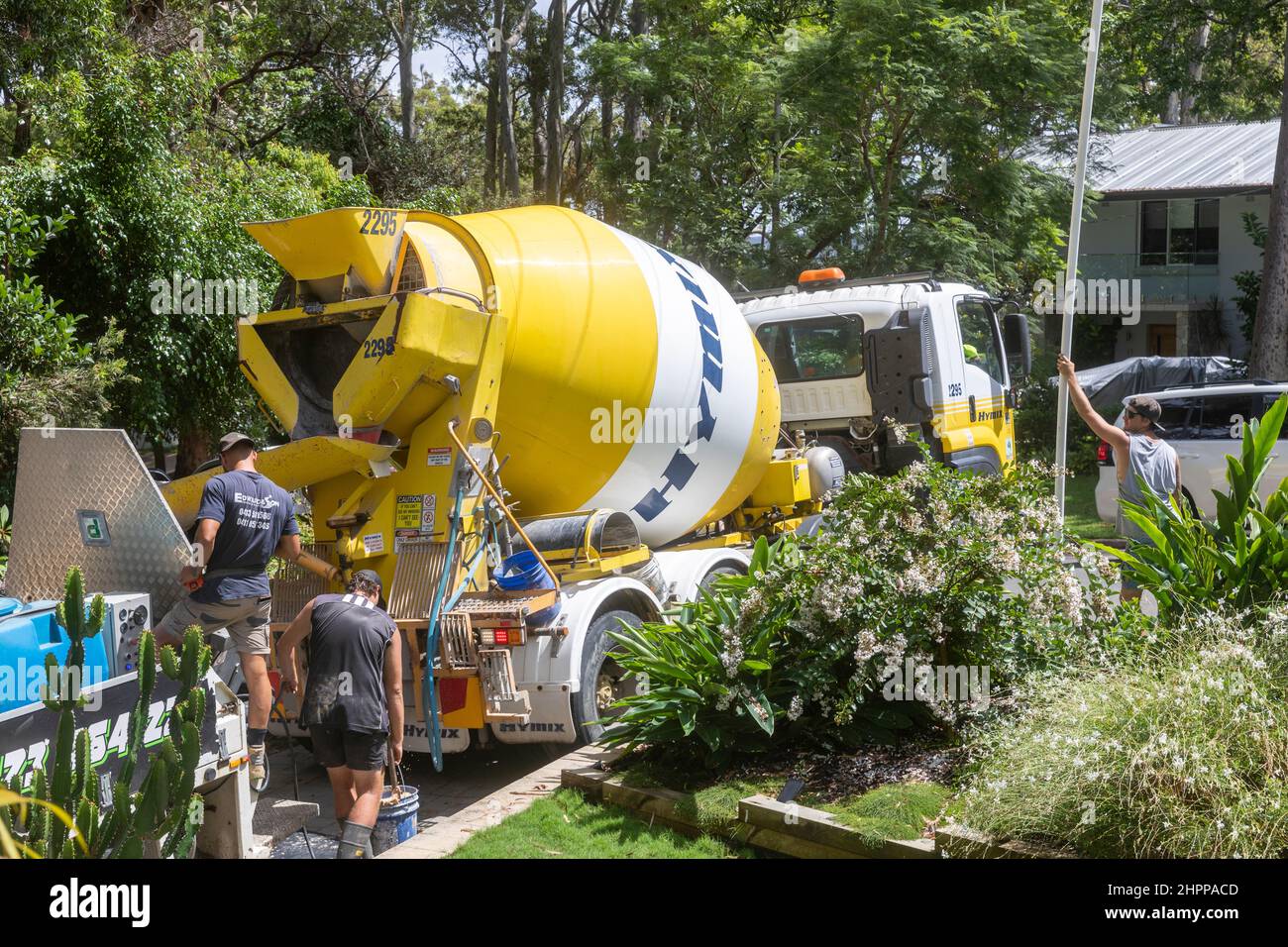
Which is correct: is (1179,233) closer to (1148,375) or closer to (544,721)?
(1148,375)

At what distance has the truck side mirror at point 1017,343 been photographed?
1156cm

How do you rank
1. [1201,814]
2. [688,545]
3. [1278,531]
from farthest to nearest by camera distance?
[688,545], [1278,531], [1201,814]

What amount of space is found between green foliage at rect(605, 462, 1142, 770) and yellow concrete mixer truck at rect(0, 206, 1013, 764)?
2.92ft

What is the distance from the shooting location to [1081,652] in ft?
17.5

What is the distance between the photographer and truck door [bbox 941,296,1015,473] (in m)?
10.7

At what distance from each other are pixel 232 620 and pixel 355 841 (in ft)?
4.54

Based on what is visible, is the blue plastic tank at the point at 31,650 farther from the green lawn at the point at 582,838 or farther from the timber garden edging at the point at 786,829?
the timber garden edging at the point at 786,829

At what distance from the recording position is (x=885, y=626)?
5.48 metres

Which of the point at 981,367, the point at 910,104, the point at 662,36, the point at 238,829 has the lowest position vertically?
the point at 238,829

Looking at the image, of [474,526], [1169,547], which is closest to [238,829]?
[474,526]

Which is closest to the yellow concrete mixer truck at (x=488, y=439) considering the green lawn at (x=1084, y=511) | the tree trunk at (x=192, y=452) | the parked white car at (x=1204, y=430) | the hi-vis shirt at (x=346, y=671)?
the hi-vis shirt at (x=346, y=671)

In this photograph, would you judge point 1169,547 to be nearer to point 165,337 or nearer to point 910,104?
point 165,337

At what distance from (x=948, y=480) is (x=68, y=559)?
13.3ft

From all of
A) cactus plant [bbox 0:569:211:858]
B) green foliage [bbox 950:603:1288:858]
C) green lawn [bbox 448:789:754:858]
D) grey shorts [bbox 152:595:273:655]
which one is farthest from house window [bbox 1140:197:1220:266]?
cactus plant [bbox 0:569:211:858]
